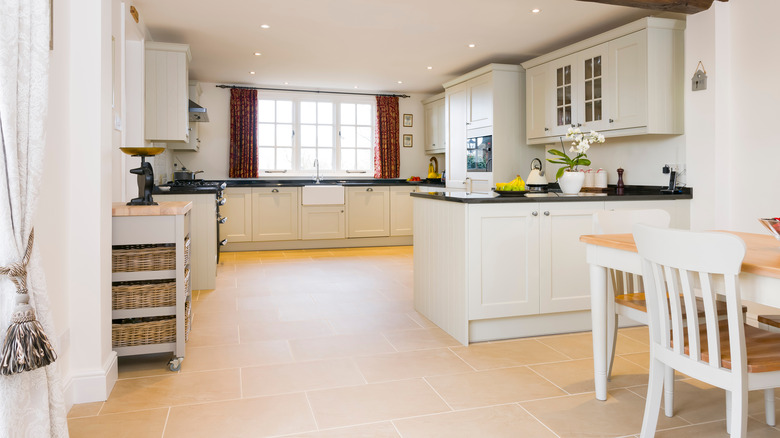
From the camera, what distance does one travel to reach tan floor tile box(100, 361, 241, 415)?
219 centimetres

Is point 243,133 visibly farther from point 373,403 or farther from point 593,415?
point 593,415

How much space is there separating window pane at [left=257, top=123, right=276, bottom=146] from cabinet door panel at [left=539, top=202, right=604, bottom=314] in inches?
211

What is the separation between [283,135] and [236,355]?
5340mm

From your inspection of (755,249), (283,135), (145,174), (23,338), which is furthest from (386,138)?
(23,338)

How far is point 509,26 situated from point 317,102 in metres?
3.82

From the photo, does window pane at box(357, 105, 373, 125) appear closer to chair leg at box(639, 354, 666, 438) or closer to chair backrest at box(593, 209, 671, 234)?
chair backrest at box(593, 209, 671, 234)

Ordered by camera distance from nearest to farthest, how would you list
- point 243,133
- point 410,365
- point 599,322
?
point 599,322 → point 410,365 → point 243,133

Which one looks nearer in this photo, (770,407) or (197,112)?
(770,407)

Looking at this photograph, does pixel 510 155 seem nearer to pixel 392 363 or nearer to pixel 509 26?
pixel 509 26

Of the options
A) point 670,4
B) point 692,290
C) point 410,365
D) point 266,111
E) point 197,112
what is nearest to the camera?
point 692,290

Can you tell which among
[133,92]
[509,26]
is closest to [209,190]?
[133,92]

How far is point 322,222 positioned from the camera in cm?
706

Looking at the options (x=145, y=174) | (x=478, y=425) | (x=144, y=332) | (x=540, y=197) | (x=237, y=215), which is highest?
(x=145, y=174)

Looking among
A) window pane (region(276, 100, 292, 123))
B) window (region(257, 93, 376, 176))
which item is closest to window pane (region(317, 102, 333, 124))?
window (region(257, 93, 376, 176))
